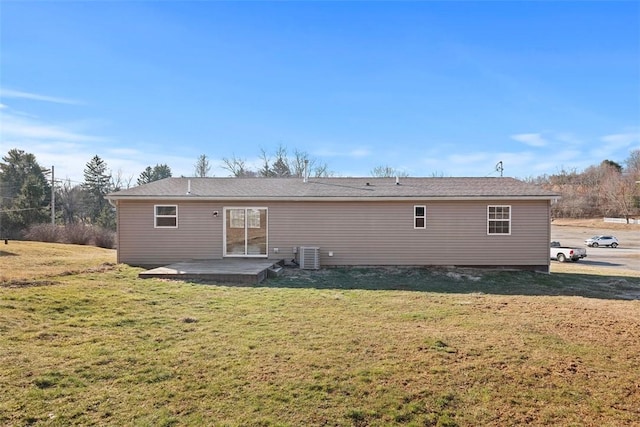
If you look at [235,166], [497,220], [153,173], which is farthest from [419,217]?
[153,173]

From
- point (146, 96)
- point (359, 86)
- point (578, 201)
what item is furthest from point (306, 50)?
point (578, 201)

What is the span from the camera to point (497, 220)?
1202 centimetres

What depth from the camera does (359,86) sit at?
17391 millimetres

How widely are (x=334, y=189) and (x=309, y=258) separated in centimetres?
266

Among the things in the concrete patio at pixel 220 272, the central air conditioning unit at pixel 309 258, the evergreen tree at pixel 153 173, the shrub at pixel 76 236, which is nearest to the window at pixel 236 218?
the concrete patio at pixel 220 272

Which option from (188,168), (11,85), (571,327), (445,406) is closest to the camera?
(445,406)

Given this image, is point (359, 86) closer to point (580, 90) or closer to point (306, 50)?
point (306, 50)

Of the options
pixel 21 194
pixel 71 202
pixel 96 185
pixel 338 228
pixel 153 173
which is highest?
pixel 153 173

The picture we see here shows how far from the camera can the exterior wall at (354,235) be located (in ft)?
39.4

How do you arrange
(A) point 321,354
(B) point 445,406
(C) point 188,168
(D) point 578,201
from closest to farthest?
(B) point 445,406
(A) point 321,354
(C) point 188,168
(D) point 578,201

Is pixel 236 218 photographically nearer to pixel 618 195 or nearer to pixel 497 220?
pixel 497 220

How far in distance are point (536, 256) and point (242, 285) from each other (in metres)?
9.52

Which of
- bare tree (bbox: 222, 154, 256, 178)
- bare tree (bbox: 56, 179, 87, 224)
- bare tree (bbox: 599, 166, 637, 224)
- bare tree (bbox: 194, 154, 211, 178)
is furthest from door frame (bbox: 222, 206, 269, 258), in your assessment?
bare tree (bbox: 599, 166, 637, 224)

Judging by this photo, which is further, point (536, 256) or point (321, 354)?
point (536, 256)
